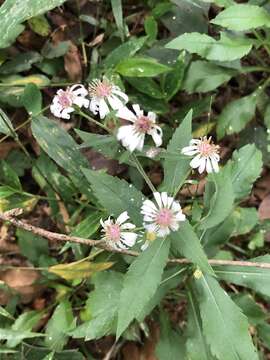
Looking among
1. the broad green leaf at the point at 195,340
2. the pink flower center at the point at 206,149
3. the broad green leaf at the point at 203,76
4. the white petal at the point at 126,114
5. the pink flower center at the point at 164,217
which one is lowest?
the broad green leaf at the point at 195,340

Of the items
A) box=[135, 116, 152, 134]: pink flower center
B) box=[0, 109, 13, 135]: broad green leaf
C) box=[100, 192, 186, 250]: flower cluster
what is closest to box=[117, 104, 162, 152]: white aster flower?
box=[135, 116, 152, 134]: pink flower center

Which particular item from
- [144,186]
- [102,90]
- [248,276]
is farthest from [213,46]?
[248,276]

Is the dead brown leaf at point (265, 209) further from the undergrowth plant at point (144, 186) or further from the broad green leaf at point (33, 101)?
the broad green leaf at point (33, 101)

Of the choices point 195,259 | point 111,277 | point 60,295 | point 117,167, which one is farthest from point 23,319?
point 195,259

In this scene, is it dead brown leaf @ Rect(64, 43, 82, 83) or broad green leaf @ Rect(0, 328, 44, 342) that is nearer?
broad green leaf @ Rect(0, 328, 44, 342)

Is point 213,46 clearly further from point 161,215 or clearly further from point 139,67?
point 161,215

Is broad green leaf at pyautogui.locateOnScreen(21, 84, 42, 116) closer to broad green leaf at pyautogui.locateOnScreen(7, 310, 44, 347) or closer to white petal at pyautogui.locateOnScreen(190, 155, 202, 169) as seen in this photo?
broad green leaf at pyautogui.locateOnScreen(7, 310, 44, 347)

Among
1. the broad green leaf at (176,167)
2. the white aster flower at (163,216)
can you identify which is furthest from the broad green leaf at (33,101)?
the white aster flower at (163,216)

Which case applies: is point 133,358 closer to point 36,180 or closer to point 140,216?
point 36,180
